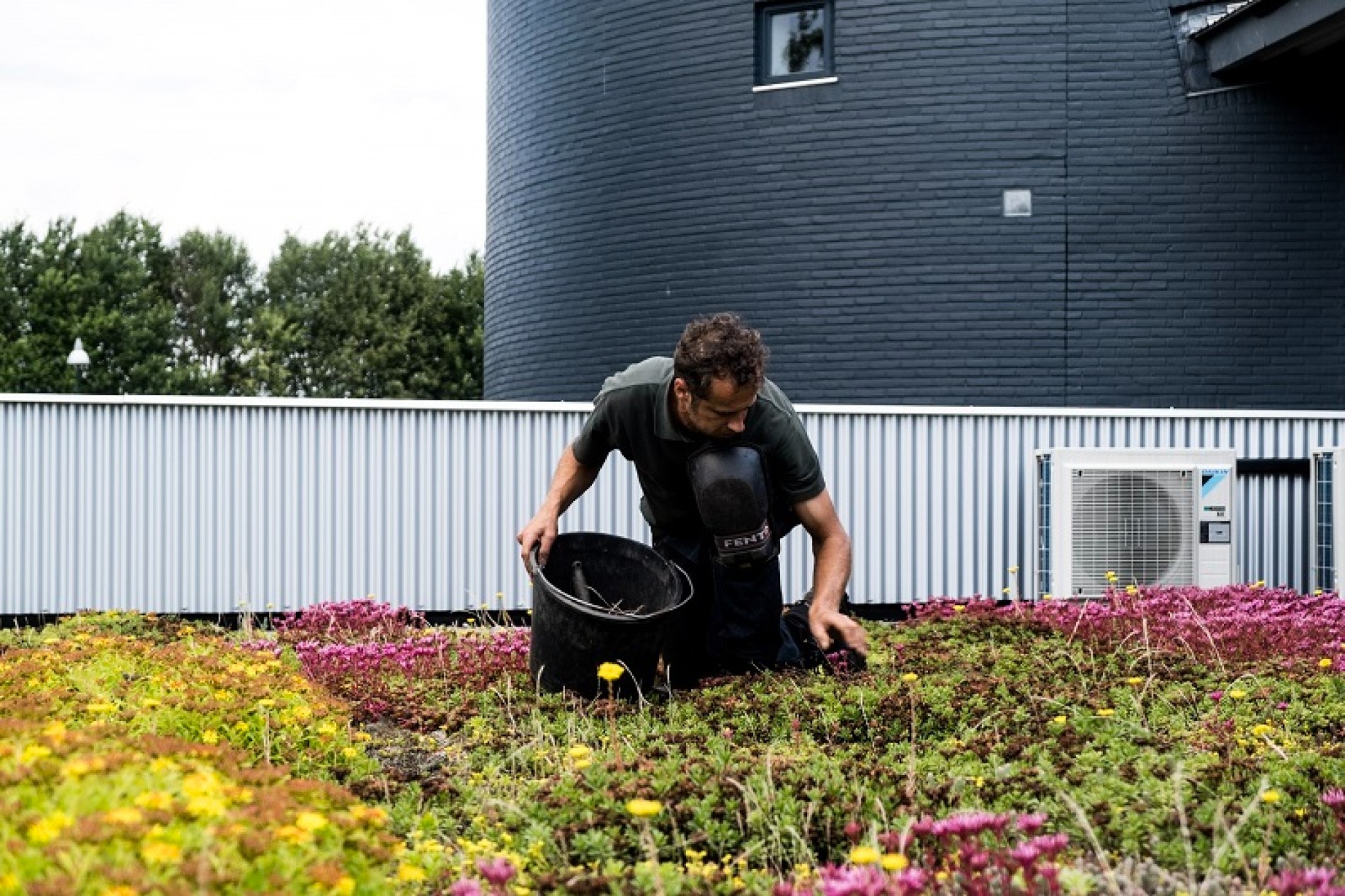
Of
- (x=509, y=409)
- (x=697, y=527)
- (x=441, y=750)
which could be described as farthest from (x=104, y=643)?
(x=509, y=409)

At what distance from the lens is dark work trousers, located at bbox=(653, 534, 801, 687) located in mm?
6551

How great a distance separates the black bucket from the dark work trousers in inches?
5.0

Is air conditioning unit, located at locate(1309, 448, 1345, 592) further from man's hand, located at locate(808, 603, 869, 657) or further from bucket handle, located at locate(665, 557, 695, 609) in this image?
man's hand, located at locate(808, 603, 869, 657)

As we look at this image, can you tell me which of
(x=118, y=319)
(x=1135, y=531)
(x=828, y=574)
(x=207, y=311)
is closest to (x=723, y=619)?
(x=828, y=574)

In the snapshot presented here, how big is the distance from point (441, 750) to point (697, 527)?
1.73 meters

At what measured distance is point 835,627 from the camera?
5.82m

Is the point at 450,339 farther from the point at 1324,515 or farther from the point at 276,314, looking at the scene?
the point at 1324,515

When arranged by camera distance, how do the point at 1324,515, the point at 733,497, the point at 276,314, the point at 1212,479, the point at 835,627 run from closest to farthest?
the point at 835,627, the point at 733,497, the point at 1212,479, the point at 1324,515, the point at 276,314

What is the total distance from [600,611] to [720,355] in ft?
3.65

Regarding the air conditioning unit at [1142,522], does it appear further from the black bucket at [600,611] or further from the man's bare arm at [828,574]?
the black bucket at [600,611]

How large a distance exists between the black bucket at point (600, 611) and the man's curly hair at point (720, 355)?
95cm

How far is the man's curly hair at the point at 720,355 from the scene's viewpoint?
223 inches

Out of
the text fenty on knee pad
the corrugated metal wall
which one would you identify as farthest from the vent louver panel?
the text fenty on knee pad

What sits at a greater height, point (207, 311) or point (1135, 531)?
point (207, 311)
